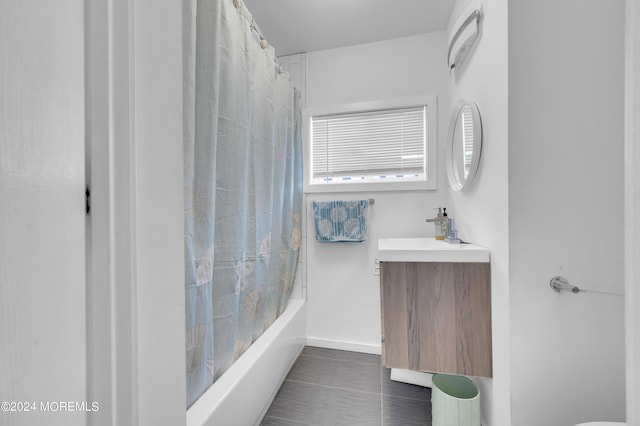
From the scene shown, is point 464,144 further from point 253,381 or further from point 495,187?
point 253,381

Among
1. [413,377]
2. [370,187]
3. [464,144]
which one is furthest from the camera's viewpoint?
[370,187]

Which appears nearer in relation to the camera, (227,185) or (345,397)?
(227,185)

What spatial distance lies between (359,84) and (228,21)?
1131 mm

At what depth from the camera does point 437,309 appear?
3.63ft

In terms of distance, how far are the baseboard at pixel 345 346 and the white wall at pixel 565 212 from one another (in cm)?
103

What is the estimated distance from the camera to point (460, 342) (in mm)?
1090

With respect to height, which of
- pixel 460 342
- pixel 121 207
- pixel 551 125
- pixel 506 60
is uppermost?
pixel 506 60

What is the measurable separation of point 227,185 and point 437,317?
1.08 metres

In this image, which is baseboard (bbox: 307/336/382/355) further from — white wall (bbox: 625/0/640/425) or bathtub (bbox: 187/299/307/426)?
white wall (bbox: 625/0/640/425)

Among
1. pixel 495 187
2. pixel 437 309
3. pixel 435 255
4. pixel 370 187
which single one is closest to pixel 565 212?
pixel 495 187

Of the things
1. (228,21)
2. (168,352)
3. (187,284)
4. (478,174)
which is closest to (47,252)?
(168,352)

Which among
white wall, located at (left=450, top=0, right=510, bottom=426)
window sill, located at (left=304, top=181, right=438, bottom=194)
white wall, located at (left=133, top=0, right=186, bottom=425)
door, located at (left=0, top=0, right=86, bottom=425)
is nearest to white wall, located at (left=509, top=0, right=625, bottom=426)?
white wall, located at (left=450, top=0, right=510, bottom=426)

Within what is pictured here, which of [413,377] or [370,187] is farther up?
[370,187]

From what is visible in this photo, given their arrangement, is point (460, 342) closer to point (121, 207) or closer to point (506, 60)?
point (506, 60)
